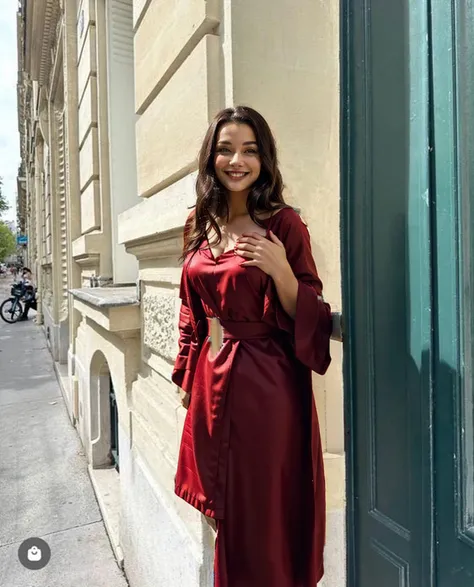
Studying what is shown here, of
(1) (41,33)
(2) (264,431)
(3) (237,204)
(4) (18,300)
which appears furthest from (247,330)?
(4) (18,300)

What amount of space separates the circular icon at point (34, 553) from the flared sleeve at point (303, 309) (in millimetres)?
2886

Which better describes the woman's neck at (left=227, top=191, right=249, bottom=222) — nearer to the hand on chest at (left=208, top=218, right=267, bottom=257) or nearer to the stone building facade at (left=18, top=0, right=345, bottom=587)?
the hand on chest at (left=208, top=218, right=267, bottom=257)

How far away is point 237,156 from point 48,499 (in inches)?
151

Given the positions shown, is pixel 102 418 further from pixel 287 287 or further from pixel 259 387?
pixel 287 287

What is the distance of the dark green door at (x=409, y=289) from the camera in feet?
3.33

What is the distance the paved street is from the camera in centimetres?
301

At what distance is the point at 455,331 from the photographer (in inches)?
40.6

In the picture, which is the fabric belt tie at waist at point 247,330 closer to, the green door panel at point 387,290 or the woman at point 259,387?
the woman at point 259,387

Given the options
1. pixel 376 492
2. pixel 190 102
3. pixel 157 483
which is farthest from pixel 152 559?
pixel 190 102

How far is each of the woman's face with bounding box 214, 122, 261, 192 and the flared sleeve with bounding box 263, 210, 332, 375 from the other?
0.56 feet

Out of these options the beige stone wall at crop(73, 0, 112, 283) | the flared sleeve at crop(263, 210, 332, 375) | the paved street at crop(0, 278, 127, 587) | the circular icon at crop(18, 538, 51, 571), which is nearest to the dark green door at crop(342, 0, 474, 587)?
the flared sleeve at crop(263, 210, 332, 375)

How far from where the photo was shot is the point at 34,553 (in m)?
3.20

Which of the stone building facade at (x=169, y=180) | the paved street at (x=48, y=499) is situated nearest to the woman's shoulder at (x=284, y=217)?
the stone building facade at (x=169, y=180)

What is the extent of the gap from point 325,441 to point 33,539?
107 inches
